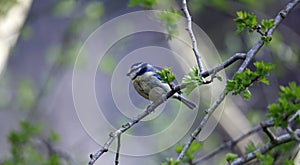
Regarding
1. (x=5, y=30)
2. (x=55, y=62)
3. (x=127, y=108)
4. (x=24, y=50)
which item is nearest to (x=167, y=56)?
(x=127, y=108)

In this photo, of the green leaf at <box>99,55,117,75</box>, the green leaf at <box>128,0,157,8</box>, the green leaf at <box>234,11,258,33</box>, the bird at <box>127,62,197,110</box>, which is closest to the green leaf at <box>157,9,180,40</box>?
the green leaf at <box>128,0,157,8</box>

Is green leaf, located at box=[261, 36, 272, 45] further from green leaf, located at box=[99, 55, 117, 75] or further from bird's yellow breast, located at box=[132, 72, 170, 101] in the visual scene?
green leaf, located at box=[99, 55, 117, 75]

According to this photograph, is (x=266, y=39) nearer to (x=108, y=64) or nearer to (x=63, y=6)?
(x=108, y=64)

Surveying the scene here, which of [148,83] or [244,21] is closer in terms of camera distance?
[244,21]

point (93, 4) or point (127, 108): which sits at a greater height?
point (93, 4)

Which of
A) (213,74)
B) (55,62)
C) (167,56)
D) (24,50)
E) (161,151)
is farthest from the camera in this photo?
(24,50)

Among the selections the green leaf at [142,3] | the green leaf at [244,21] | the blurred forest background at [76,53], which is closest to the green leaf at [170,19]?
the green leaf at [142,3]

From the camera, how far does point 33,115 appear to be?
13.4 ft

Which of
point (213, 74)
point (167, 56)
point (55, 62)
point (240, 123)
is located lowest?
point (213, 74)

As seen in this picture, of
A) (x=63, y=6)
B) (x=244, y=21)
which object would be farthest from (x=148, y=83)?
(x=63, y=6)

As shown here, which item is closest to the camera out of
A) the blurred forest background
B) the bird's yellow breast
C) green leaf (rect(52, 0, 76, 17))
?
the bird's yellow breast

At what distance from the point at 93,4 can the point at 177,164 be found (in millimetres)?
2733

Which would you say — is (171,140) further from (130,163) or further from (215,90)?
(130,163)

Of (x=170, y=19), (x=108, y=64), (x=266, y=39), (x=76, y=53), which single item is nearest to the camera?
(x=266, y=39)
